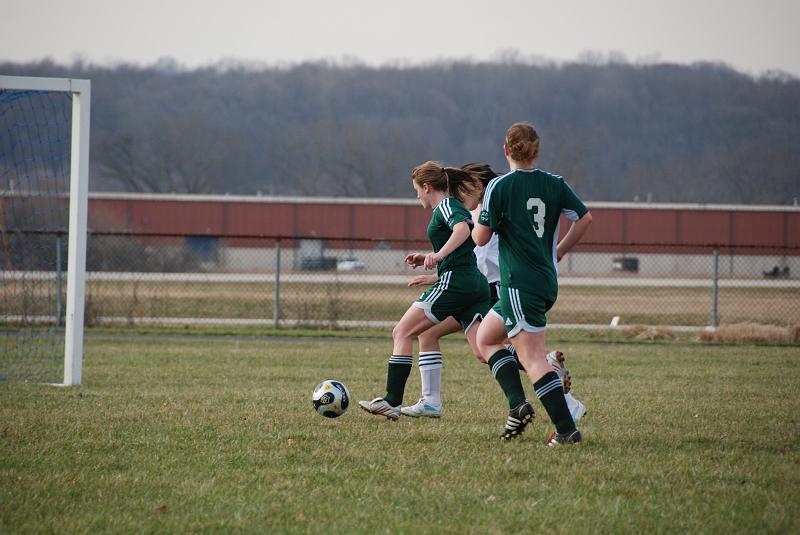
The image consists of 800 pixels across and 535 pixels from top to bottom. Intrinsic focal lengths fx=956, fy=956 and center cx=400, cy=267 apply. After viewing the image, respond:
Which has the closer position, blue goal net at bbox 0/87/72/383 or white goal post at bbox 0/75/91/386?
white goal post at bbox 0/75/91/386

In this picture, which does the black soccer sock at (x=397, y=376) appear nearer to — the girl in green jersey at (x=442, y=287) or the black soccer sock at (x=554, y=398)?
the girl in green jersey at (x=442, y=287)

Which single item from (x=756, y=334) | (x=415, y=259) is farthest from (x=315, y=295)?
(x=415, y=259)

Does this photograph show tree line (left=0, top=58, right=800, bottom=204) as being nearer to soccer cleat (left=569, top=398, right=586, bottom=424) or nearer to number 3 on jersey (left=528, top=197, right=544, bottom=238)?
soccer cleat (left=569, top=398, right=586, bottom=424)

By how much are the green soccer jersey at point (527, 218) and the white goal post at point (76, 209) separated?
506cm

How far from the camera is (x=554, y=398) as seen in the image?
6.34m

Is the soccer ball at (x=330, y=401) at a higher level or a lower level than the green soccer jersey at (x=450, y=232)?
lower

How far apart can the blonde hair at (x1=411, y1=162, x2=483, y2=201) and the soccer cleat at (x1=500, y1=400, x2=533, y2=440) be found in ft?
6.14

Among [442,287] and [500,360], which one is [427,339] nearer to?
[442,287]

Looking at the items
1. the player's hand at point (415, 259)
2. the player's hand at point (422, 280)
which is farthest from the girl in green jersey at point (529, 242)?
the player's hand at point (422, 280)

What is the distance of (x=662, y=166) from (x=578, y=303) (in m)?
94.8

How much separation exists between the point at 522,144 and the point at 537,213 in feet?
1.53

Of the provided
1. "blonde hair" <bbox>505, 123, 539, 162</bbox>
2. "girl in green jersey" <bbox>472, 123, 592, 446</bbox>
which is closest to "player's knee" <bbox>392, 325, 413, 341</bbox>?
"girl in green jersey" <bbox>472, 123, 592, 446</bbox>

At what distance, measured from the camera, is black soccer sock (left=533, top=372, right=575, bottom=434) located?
20.8 ft

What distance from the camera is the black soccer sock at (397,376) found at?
7691 mm
